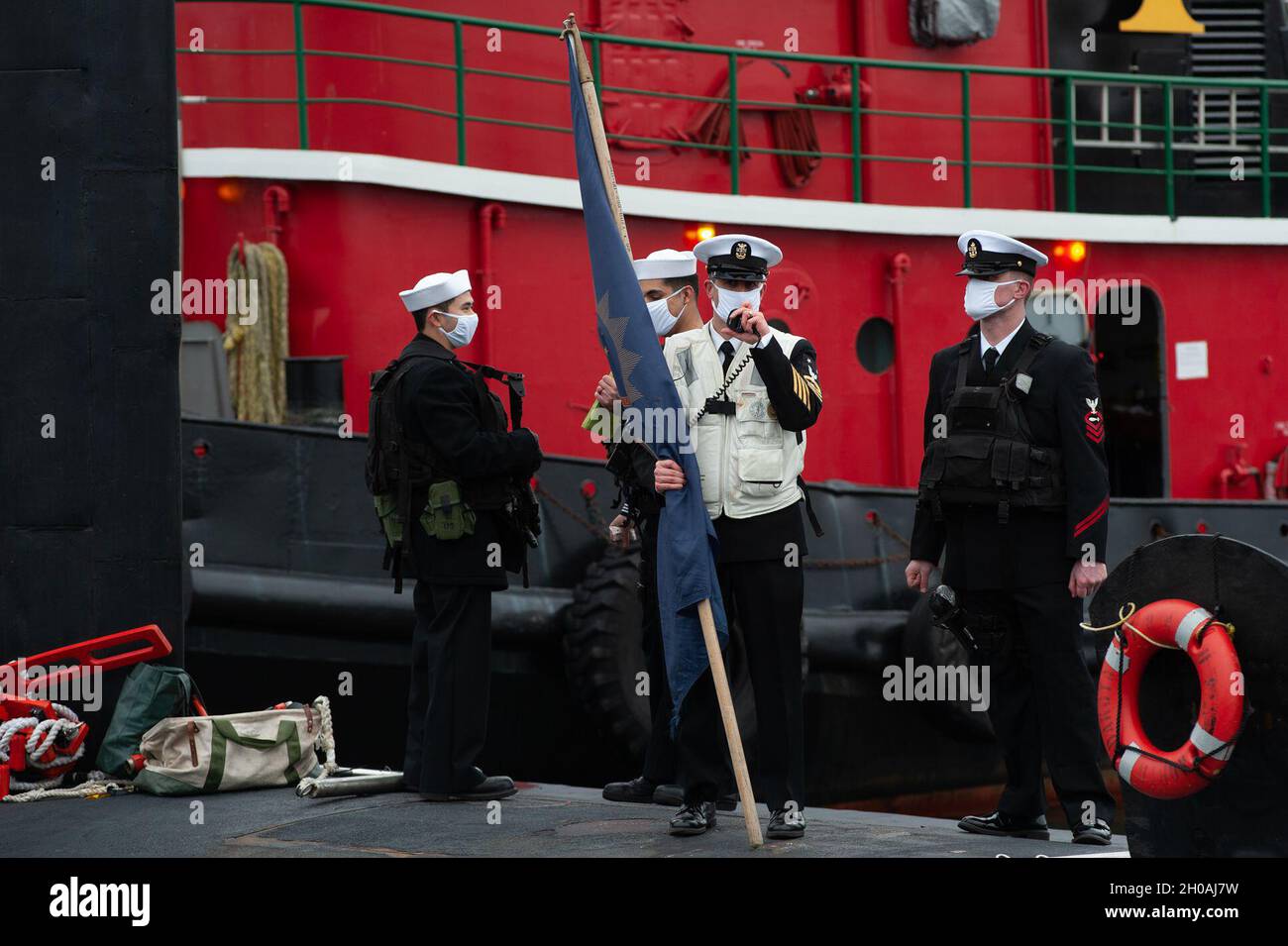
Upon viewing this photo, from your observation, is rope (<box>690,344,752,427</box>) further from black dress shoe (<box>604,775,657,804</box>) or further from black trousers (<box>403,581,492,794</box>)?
black dress shoe (<box>604,775,657,804</box>)

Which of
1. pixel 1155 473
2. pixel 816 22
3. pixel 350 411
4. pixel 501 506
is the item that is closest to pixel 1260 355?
pixel 1155 473

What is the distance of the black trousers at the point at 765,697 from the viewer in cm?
518

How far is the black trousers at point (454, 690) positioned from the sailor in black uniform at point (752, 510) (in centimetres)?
88

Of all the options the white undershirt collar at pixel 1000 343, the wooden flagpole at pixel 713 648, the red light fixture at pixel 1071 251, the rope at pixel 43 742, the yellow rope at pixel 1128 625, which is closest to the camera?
the yellow rope at pixel 1128 625

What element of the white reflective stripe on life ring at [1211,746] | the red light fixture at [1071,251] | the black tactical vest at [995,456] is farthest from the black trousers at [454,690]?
the red light fixture at [1071,251]

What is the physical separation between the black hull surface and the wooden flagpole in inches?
103

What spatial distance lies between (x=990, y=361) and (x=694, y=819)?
64.6 inches

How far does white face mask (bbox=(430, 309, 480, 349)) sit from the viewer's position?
6.12 m

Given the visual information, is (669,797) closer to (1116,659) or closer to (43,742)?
(1116,659)

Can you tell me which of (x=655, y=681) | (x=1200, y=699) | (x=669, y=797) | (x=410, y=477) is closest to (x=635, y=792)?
(x=669, y=797)

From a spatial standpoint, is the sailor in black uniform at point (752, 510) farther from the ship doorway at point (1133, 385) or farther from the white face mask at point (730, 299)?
the ship doorway at point (1133, 385)

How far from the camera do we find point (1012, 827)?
5.29 metres

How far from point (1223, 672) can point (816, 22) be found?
23.3 ft
